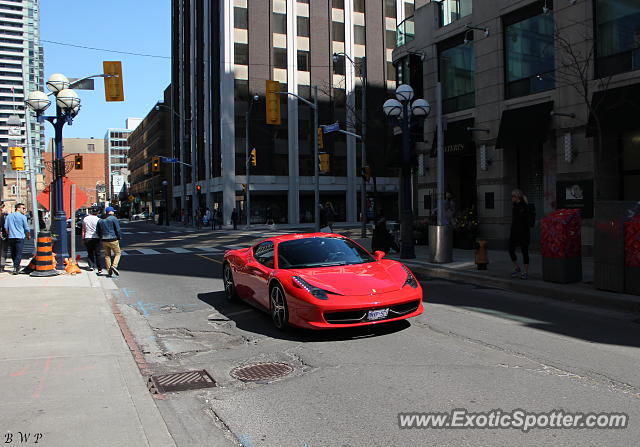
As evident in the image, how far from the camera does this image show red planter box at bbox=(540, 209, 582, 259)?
34.1 ft

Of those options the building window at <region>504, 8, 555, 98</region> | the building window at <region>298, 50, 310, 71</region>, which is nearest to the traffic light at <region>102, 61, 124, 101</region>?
the building window at <region>504, 8, 555, 98</region>

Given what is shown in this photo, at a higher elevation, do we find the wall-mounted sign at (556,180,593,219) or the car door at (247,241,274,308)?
the wall-mounted sign at (556,180,593,219)

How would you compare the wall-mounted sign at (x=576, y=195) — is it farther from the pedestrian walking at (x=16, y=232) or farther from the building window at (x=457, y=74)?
the pedestrian walking at (x=16, y=232)

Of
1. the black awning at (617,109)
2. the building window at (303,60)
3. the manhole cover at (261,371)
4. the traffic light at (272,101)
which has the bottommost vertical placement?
the manhole cover at (261,371)

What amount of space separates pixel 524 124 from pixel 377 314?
13.1 m

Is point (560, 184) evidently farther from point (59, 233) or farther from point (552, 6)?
point (59, 233)

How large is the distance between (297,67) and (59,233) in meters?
41.1

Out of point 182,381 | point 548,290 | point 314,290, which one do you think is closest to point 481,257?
point 548,290

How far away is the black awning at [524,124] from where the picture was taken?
1688 centimetres

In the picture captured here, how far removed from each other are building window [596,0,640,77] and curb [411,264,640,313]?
25.4 feet

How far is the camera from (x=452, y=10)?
21.2 metres

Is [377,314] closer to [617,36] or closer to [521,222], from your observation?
[521,222]

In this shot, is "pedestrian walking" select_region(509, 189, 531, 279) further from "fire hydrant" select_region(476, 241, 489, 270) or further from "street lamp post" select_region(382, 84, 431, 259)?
"street lamp post" select_region(382, 84, 431, 259)

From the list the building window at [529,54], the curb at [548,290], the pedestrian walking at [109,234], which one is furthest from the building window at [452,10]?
the pedestrian walking at [109,234]
